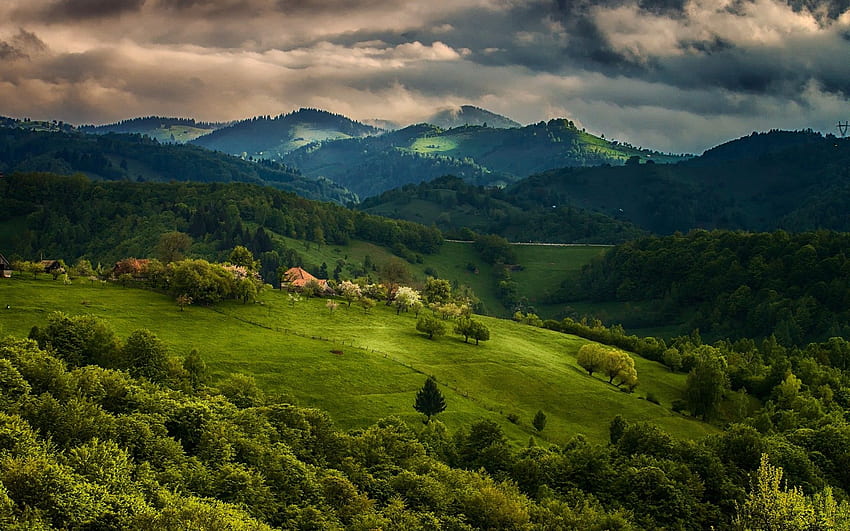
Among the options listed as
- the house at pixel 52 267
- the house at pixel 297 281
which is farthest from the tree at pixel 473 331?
the house at pixel 52 267

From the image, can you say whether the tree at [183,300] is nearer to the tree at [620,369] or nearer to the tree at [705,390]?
the tree at [620,369]

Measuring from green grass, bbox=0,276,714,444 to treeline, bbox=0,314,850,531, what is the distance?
1414 cm

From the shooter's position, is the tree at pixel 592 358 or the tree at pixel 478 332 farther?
the tree at pixel 478 332

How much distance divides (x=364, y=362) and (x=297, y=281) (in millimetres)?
56492

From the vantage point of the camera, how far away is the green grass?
9050cm

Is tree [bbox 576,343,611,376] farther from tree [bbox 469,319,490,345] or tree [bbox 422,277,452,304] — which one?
tree [bbox 422,277,452,304]

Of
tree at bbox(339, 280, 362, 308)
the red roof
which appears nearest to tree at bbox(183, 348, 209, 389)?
tree at bbox(339, 280, 362, 308)

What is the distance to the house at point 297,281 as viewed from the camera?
14725 centimetres

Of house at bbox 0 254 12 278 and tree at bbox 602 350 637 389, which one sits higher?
house at bbox 0 254 12 278

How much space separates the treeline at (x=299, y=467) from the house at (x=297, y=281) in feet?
217

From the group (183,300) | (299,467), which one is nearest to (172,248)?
(183,300)

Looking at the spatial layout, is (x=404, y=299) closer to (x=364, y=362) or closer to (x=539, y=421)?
(x=364, y=362)

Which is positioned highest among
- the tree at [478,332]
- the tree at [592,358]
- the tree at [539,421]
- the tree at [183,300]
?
the tree at [183,300]

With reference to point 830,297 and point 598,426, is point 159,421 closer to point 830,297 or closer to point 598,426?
point 598,426
